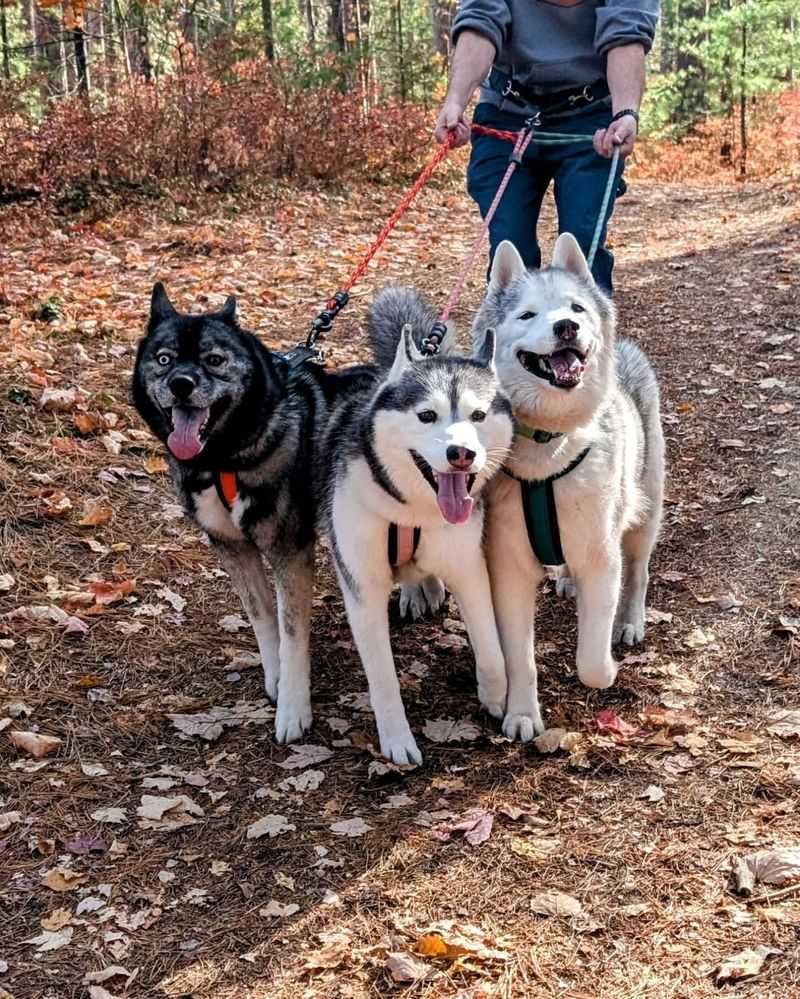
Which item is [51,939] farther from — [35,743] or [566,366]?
[566,366]

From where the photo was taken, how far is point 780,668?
12.9 ft

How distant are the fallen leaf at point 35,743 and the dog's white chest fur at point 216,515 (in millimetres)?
963

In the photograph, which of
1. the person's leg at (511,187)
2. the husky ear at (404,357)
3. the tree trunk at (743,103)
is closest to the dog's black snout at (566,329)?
the husky ear at (404,357)

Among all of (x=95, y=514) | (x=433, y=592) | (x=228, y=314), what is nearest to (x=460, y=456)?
(x=228, y=314)

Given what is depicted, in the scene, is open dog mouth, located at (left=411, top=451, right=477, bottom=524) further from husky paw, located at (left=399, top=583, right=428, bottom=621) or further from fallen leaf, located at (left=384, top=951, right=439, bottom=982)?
husky paw, located at (left=399, top=583, right=428, bottom=621)

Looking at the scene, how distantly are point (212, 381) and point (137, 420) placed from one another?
2.80 meters

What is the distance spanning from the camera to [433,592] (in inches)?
181

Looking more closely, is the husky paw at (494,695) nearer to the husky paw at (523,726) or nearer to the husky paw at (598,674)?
the husky paw at (523,726)

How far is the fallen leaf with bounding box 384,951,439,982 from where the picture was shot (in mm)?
2604

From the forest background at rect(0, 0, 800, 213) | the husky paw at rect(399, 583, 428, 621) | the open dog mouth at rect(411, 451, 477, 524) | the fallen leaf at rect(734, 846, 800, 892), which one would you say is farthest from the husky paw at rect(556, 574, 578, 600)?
the forest background at rect(0, 0, 800, 213)

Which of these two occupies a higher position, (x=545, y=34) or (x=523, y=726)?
(x=545, y=34)

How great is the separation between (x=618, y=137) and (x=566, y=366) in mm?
1351

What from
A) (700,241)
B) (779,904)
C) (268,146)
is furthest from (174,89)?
(779,904)

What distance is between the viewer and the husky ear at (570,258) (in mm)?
3439
